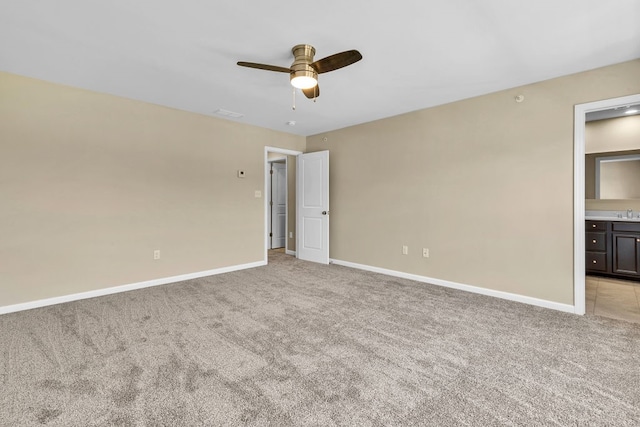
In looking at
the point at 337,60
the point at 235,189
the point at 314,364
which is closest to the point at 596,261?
the point at 314,364

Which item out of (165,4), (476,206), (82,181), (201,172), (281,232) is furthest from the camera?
(281,232)

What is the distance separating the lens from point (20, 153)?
3023mm

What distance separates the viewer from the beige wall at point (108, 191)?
3.03 m

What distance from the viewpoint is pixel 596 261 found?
4348 millimetres

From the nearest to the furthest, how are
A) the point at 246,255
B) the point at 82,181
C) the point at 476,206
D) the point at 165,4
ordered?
the point at 165,4, the point at 82,181, the point at 476,206, the point at 246,255

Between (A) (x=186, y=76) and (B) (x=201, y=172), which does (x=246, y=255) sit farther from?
(A) (x=186, y=76)

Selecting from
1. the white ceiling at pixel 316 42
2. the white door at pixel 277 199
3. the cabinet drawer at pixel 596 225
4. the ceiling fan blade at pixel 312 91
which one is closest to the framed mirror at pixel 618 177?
the cabinet drawer at pixel 596 225

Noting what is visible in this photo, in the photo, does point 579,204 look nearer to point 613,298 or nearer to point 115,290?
point 613,298

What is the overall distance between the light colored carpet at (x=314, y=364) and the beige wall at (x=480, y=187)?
598 millimetres

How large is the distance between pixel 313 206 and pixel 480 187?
9.34ft

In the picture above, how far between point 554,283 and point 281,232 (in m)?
5.42

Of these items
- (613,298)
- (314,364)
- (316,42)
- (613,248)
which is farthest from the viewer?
(613,248)

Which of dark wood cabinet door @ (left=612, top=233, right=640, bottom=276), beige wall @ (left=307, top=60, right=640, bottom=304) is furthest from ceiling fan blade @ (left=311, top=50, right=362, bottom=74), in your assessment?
dark wood cabinet door @ (left=612, top=233, right=640, bottom=276)

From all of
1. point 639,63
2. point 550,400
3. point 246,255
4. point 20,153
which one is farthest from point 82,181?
point 639,63
